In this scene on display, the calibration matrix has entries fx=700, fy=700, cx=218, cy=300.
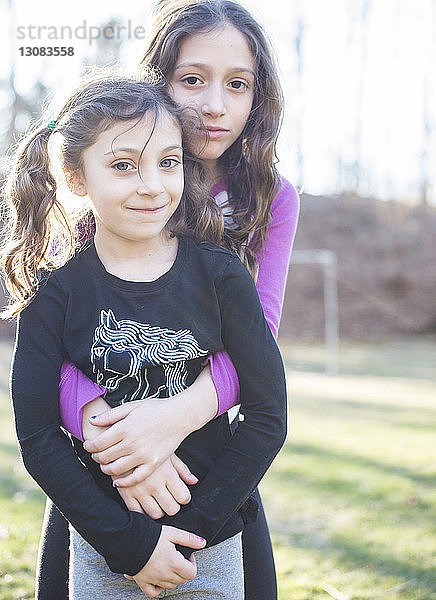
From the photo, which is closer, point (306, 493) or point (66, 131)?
point (66, 131)

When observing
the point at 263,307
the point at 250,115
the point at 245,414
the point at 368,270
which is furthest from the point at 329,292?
the point at 245,414

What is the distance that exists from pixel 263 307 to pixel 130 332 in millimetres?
353

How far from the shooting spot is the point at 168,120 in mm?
1407

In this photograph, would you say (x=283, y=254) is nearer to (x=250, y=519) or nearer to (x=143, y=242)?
(x=143, y=242)

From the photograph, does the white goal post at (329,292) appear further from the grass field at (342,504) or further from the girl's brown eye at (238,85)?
the girl's brown eye at (238,85)

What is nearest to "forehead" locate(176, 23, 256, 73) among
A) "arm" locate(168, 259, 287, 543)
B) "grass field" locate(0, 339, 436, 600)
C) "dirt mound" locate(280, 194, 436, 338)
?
"arm" locate(168, 259, 287, 543)

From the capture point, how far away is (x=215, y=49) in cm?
160

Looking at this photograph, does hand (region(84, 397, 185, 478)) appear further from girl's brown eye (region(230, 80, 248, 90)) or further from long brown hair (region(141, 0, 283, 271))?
girl's brown eye (region(230, 80, 248, 90))

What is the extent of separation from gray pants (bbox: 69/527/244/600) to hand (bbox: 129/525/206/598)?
0.07m

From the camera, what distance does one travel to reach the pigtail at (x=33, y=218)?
1450 mm

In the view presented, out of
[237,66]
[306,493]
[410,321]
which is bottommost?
[410,321]

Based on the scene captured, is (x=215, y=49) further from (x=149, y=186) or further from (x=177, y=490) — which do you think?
(x=177, y=490)

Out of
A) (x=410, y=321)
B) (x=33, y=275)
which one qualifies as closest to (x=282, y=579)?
(x=33, y=275)

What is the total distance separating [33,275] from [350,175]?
22.1 metres
